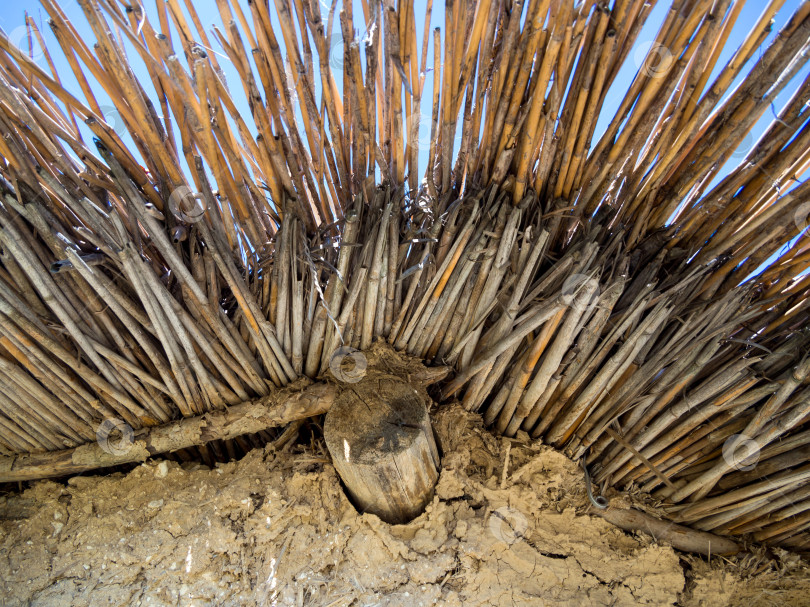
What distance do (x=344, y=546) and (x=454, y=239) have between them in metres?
1.03

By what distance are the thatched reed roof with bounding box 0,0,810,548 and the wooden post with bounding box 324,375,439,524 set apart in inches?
6.8

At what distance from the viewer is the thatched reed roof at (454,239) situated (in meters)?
1.54

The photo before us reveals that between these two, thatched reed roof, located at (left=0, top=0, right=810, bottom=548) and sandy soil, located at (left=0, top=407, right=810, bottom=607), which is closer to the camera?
thatched reed roof, located at (left=0, top=0, right=810, bottom=548)

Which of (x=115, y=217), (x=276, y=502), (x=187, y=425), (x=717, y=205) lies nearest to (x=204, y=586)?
(x=276, y=502)

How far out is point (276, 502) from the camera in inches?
72.7

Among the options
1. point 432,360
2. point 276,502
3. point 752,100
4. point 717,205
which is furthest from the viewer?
point 432,360

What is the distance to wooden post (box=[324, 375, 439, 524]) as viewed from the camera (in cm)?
170

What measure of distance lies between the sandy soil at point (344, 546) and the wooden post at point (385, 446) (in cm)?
6

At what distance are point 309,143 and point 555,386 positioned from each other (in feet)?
3.60

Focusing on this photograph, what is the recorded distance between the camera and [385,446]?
66.4 inches

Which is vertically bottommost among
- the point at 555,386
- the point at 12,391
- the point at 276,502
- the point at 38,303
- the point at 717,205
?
the point at 276,502

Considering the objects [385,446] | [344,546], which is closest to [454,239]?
[385,446]

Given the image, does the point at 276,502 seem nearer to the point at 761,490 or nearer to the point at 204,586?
the point at 204,586

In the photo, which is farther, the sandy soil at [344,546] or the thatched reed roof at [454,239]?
the sandy soil at [344,546]
